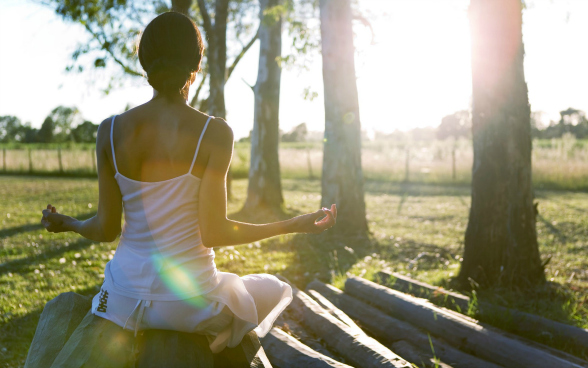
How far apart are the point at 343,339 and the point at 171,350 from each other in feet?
5.12

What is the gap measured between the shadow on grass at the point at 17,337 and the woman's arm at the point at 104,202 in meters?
2.12

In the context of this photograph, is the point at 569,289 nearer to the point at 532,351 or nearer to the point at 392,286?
the point at 392,286

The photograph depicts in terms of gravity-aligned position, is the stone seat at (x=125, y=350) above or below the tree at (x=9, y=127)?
below

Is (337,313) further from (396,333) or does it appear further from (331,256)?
(331,256)

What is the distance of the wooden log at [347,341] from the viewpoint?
2.85 meters

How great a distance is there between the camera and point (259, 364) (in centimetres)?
245

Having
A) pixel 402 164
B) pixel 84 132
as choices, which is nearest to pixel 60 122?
pixel 84 132

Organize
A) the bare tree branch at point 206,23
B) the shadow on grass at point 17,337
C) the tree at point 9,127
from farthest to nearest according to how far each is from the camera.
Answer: the tree at point 9,127 → the bare tree branch at point 206,23 → the shadow on grass at point 17,337

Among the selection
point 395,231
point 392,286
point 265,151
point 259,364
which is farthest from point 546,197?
point 259,364

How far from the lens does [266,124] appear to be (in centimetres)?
1158

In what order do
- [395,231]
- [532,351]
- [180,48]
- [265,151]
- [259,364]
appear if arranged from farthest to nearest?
[265,151], [395,231], [532,351], [259,364], [180,48]

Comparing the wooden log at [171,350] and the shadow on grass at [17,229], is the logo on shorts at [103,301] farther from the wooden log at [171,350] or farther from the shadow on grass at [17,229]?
the shadow on grass at [17,229]

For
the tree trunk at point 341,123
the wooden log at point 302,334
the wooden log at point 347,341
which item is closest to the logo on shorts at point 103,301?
the wooden log at point 347,341

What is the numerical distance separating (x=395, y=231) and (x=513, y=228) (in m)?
4.73
